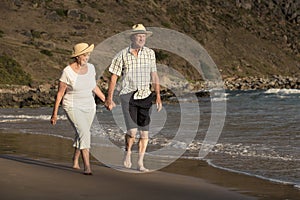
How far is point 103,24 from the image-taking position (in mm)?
78812

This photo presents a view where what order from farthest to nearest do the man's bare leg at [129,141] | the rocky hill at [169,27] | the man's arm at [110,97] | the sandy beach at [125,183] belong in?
the rocky hill at [169,27], the man's bare leg at [129,141], the man's arm at [110,97], the sandy beach at [125,183]

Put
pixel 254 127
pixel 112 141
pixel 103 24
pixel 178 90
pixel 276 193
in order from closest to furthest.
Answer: pixel 276 193, pixel 112 141, pixel 254 127, pixel 178 90, pixel 103 24

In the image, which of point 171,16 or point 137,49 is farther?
point 171,16

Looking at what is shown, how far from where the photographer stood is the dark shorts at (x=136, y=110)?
9.33 meters

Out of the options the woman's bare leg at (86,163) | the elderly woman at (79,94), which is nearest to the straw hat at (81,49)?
the elderly woman at (79,94)

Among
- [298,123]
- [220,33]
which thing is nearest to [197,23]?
[220,33]

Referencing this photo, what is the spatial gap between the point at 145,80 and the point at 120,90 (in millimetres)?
387

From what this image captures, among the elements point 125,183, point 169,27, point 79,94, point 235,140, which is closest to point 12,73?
point 235,140

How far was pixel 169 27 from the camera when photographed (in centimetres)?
8631

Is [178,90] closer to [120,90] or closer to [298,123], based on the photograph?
[298,123]

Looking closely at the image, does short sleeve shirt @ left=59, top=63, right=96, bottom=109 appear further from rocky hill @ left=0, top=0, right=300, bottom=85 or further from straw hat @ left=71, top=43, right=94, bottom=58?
rocky hill @ left=0, top=0, right=300, bottom=85

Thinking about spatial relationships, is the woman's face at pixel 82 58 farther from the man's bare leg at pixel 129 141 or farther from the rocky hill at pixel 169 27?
the rocky hill at pixel 169 27

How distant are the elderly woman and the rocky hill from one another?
4035 centimetres

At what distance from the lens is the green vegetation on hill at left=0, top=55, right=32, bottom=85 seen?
158 ft
